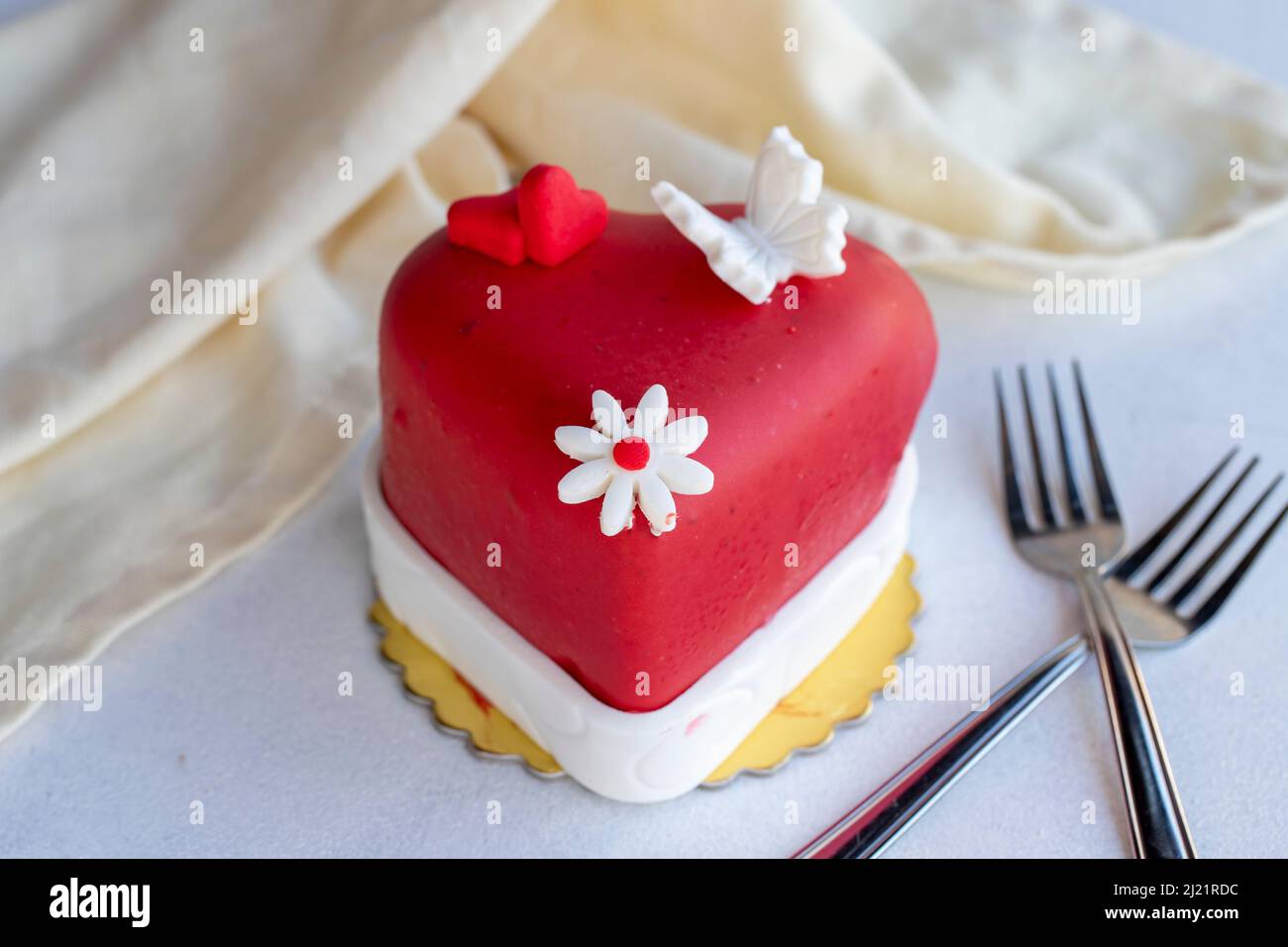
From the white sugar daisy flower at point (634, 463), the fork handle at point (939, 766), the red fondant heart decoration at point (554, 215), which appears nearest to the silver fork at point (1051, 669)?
the fork handle at point (939, 766)

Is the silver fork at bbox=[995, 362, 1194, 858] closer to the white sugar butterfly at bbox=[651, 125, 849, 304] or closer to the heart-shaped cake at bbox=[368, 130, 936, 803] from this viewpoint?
the heart-shaped cake at bbox=[368, 130, 936, 803]

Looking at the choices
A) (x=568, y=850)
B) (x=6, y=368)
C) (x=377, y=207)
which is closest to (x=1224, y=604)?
(x=568, y=850)

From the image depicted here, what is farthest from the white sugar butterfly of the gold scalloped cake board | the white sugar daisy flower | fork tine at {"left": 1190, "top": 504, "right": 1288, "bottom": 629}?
fork tine at {"left": 1190, "top": 504, "right": 1288, "bottom": 629}

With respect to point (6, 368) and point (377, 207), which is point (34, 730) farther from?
point (377, 207)

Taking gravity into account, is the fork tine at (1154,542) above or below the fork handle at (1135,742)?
above

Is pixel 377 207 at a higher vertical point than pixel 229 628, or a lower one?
higher

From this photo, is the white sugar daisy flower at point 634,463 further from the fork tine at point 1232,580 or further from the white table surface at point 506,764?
the fork tine at point 1232,580

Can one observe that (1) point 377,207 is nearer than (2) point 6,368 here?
No
